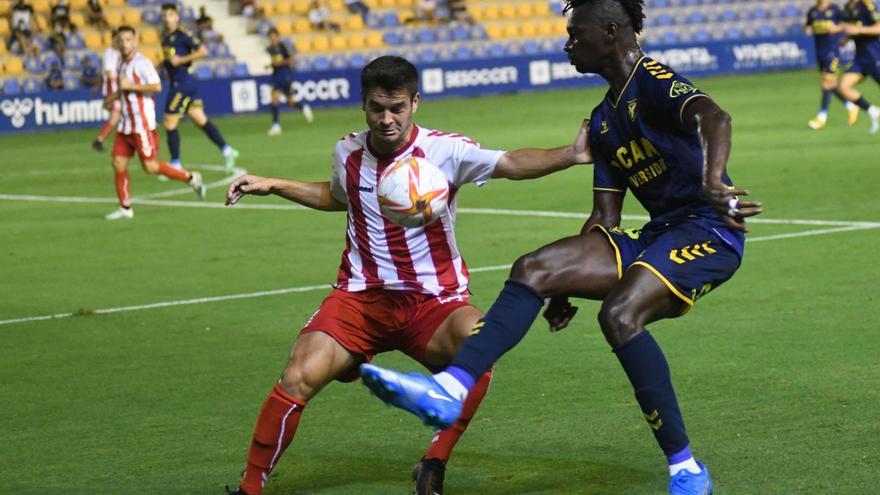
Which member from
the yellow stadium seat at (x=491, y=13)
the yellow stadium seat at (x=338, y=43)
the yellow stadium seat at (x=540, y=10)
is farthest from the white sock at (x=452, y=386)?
the yellow stadium seat at (x=540, y=10)

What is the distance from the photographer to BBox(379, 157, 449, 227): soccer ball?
5.87m

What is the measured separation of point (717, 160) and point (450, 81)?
1276 inches

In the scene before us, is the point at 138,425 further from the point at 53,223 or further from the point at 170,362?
the point at 53,223

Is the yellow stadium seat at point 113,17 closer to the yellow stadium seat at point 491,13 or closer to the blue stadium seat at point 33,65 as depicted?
the blue stadium seat at point 33,65

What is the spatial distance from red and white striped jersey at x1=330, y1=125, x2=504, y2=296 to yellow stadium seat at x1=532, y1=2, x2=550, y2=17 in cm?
3841

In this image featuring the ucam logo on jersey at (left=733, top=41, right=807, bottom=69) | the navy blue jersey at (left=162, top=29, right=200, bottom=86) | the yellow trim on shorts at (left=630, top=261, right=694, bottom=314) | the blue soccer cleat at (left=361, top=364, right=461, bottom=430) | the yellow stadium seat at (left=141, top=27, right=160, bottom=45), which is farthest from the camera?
the ucam logo on jersey at (left=733, top=41, right=807, bottom=69)

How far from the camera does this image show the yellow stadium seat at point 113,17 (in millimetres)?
36000

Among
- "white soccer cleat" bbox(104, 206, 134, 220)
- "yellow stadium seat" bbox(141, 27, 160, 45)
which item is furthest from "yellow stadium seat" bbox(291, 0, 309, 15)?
"white soccer cleat" bbox(104, 206, 134, 220)

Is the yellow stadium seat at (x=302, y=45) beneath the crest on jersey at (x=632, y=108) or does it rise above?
beneath

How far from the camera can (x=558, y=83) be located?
3859 centimetres

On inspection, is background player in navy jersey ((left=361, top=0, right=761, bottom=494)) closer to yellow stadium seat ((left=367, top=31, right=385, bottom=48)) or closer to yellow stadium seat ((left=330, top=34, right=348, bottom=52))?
yellow stadium seat ((left=330, top=34, right=348, bottom=52))

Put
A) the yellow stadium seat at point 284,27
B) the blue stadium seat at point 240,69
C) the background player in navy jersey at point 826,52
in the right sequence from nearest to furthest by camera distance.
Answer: the background player in navy jersey at point 826,52, the blue stadium seat at point 240,69, the yellow stadium seat at point 284,27

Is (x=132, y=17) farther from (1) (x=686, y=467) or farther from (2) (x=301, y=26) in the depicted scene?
(1) (x=686, y=467)

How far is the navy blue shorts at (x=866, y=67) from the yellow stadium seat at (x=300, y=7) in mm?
20237
